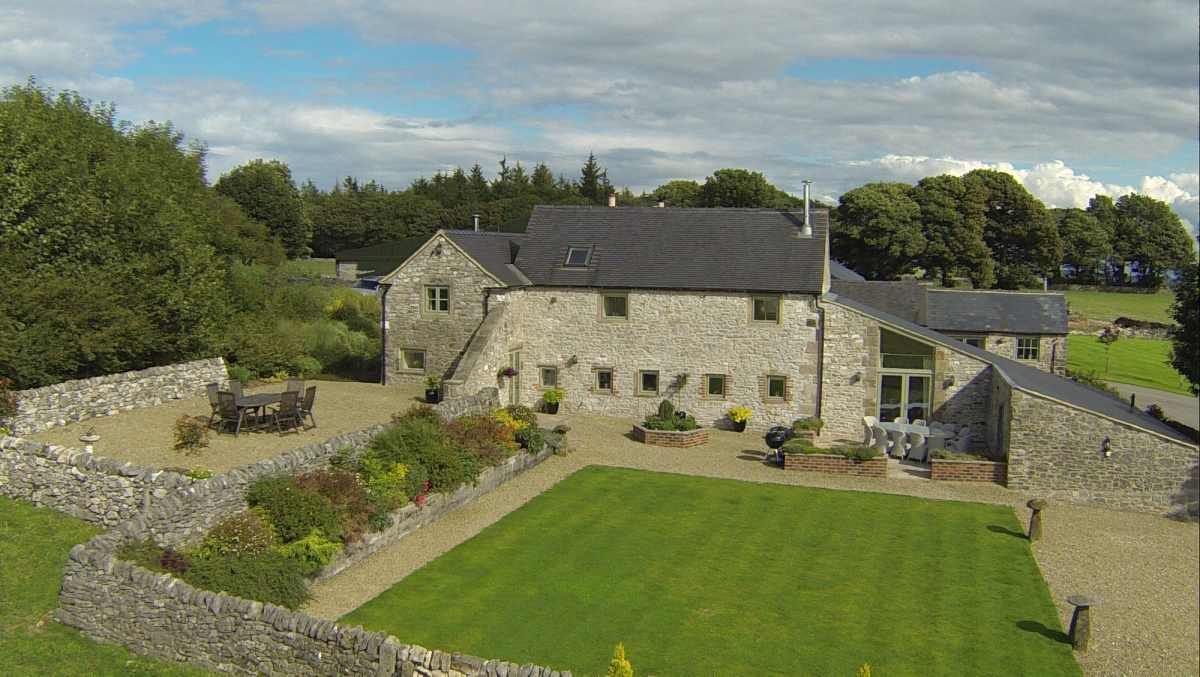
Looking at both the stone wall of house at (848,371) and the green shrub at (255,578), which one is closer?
the green shrub at (255,578)

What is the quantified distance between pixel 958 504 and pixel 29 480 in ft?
65.8

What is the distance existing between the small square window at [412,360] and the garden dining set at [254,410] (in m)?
7.15

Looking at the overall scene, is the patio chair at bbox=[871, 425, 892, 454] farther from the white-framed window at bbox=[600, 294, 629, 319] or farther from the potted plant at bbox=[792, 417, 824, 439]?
the white-framed window at bbox=[600, 294, 629, 319]

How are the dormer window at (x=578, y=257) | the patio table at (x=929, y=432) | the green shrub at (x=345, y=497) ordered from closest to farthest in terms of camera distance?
1. the green shrub at (x=345, y=497)
2. the patio table at (x=929, y=432)
3. the dormer window at (x=578, y=257)

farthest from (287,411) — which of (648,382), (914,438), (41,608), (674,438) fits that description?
(914,438)

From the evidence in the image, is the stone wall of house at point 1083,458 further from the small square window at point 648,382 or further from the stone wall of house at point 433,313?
the stone wall of house at point 433,313

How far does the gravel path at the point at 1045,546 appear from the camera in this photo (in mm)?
11984

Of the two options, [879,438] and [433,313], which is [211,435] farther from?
[879,438]

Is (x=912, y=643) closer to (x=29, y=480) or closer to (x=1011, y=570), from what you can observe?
(x=1011, y=570)

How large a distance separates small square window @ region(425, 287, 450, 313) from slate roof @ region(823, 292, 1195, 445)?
1216 centimetres

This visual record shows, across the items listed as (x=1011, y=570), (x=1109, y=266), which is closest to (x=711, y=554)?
(x=1011, y=570)

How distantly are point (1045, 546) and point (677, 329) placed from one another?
12528 millimetres

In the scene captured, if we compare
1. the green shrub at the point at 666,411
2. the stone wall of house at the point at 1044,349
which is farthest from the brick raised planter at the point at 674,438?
the stone wall of house at the point at 1044,349

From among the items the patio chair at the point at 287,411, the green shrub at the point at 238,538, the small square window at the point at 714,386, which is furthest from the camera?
the small square window at the point at 714,386
